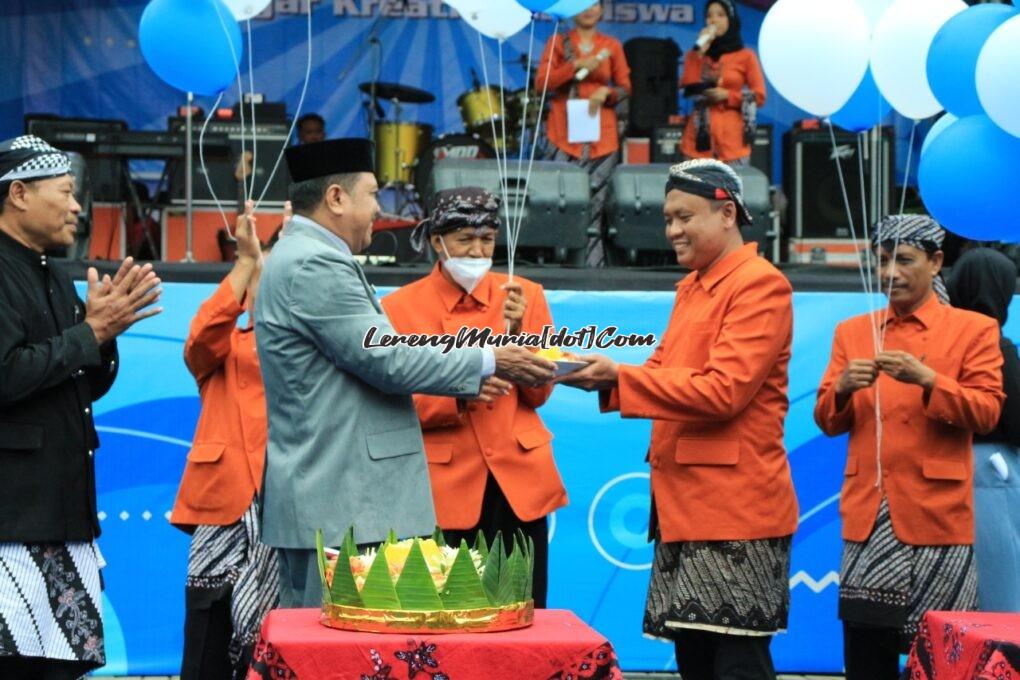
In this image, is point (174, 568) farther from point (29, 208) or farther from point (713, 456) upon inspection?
point (713, 456)

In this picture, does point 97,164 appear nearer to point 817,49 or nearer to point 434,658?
point 817,49

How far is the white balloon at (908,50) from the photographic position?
505 centimetres

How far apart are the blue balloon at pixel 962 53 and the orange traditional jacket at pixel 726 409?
28.0 inches

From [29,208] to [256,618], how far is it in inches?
60.9

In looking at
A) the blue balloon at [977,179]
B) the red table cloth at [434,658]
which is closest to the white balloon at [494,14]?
the blue balloon at [977,179]

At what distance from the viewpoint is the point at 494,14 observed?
231 inches

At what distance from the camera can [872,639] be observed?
4926mm

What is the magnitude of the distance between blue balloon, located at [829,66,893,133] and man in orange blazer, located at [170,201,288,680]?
2414 mm

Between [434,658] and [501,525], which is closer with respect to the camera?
[434,658]

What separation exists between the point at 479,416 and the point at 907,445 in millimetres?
1374

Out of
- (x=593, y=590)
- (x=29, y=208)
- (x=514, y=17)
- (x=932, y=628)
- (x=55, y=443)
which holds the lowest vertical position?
(x=593, y=590)

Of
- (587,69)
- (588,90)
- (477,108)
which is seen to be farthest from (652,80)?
(587,69)

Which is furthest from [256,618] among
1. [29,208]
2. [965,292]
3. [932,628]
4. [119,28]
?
[119,28]

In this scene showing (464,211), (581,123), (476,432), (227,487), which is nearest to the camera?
(476,432)
